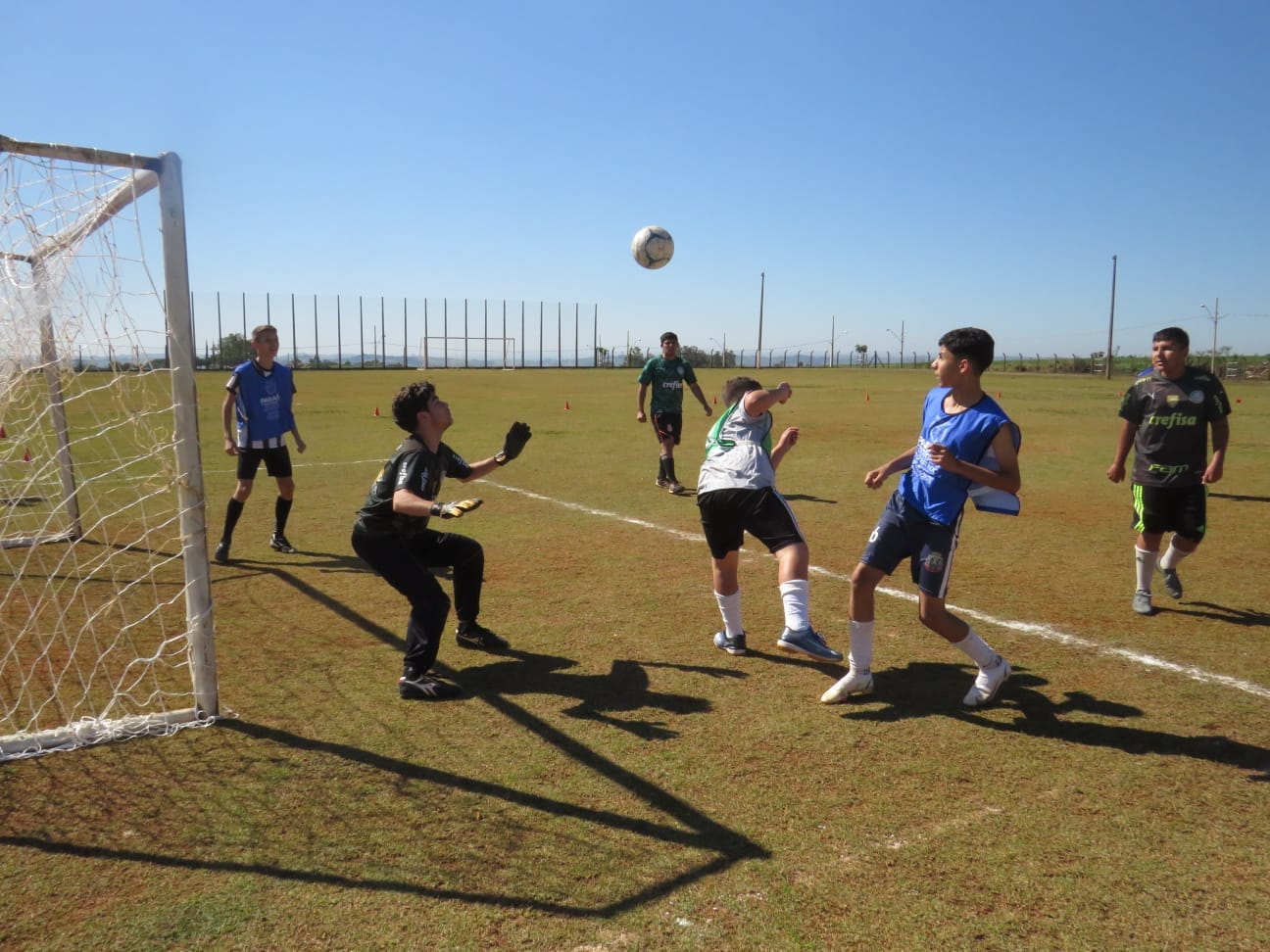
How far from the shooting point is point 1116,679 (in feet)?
16.7

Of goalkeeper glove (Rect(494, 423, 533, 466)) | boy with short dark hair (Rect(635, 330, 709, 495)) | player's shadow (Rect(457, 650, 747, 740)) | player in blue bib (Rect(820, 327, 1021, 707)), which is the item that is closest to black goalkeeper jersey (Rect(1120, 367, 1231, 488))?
player in blue bib (Rect(820, 327, 1021, 707))

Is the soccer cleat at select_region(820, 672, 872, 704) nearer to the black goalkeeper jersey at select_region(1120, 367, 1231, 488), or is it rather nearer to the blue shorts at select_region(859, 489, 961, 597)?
the blue shorts at select_region(859, 489, 961, 597)

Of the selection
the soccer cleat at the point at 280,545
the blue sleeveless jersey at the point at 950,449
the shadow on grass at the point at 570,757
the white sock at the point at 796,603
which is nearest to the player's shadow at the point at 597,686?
the shadow on grass at the point at 570,757

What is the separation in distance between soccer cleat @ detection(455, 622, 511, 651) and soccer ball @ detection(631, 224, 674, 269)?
9543 millimetres

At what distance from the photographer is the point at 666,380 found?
40.9 feet

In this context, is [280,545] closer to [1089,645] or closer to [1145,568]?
[1089,645]

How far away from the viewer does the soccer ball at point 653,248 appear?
1419 centimetres

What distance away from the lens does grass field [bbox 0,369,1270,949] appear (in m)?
2.96

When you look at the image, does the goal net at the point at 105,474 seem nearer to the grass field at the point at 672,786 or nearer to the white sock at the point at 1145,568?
the grass field at the point at 672,786

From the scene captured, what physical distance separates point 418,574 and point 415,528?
313 mm

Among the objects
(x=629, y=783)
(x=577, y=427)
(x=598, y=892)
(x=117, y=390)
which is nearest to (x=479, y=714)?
(x=629, y=783)

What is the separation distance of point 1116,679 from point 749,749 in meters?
2.40

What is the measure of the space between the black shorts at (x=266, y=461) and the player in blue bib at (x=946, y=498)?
19.4 ft

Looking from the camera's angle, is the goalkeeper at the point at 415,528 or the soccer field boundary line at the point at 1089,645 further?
the soccer field boundary line at the point at 1089,645
